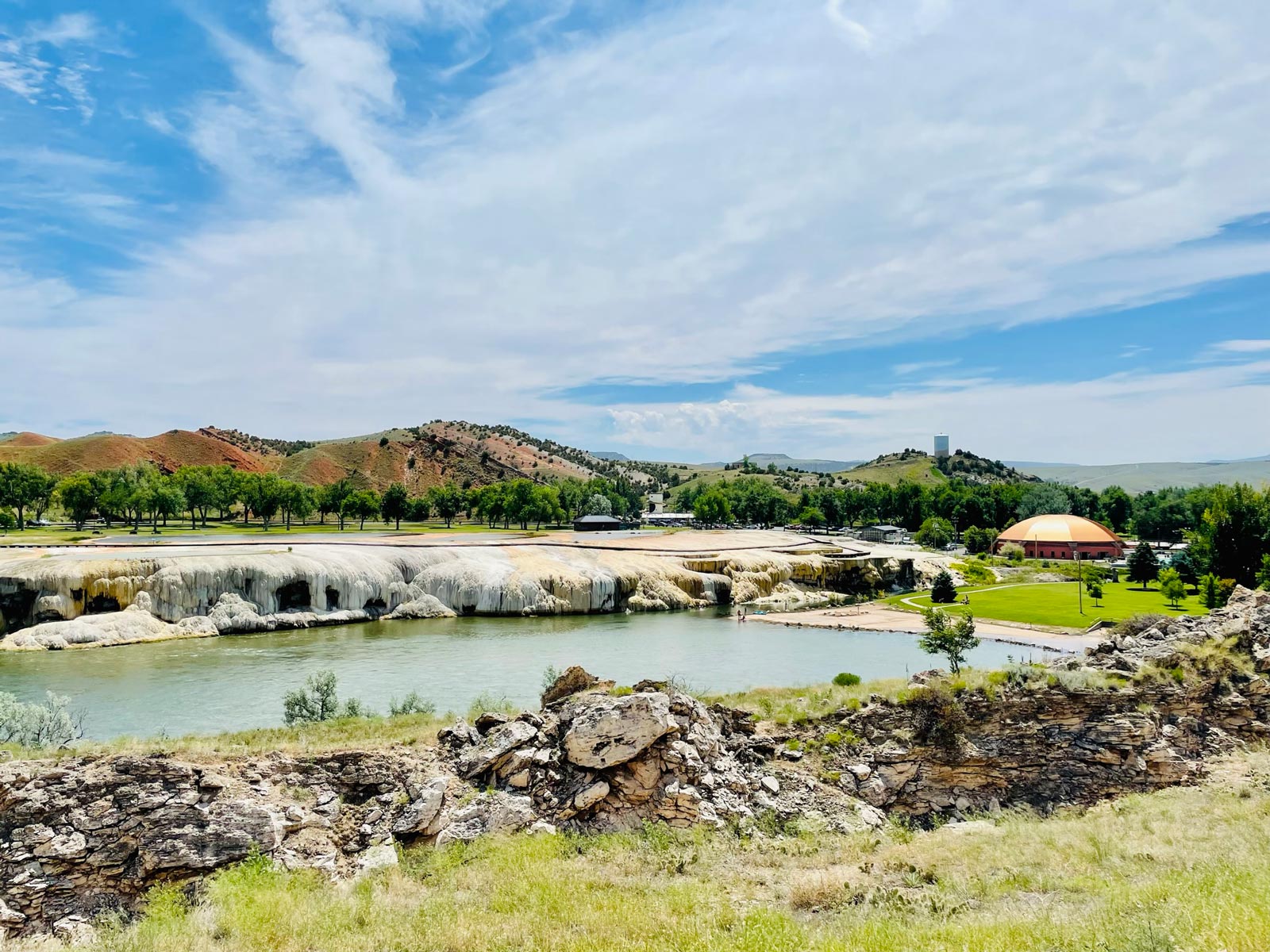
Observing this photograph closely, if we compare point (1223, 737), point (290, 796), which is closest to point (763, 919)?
point (290, 796)

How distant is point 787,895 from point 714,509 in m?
124

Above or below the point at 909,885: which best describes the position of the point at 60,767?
above

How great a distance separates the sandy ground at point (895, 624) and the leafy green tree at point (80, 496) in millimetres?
67331

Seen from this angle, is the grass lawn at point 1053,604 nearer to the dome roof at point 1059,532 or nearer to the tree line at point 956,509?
the dome roof at point 1059,532

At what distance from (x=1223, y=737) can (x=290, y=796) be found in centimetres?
2132

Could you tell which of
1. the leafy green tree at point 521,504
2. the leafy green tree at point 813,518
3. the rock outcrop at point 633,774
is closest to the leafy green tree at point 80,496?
the leafy green tree at point 521,504

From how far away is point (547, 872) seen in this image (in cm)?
1133

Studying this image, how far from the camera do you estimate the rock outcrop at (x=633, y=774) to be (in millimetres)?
11914

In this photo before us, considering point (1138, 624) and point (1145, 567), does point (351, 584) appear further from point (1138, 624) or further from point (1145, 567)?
point (1145, 567)

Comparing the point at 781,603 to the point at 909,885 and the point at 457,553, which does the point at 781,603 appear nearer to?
the point at 457,553

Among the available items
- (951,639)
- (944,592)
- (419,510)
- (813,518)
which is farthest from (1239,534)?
(419,510)

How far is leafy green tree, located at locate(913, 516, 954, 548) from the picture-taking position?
104812mm

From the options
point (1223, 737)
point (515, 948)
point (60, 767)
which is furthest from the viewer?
point (1223, 737)

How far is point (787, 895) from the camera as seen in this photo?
34.9 feet
